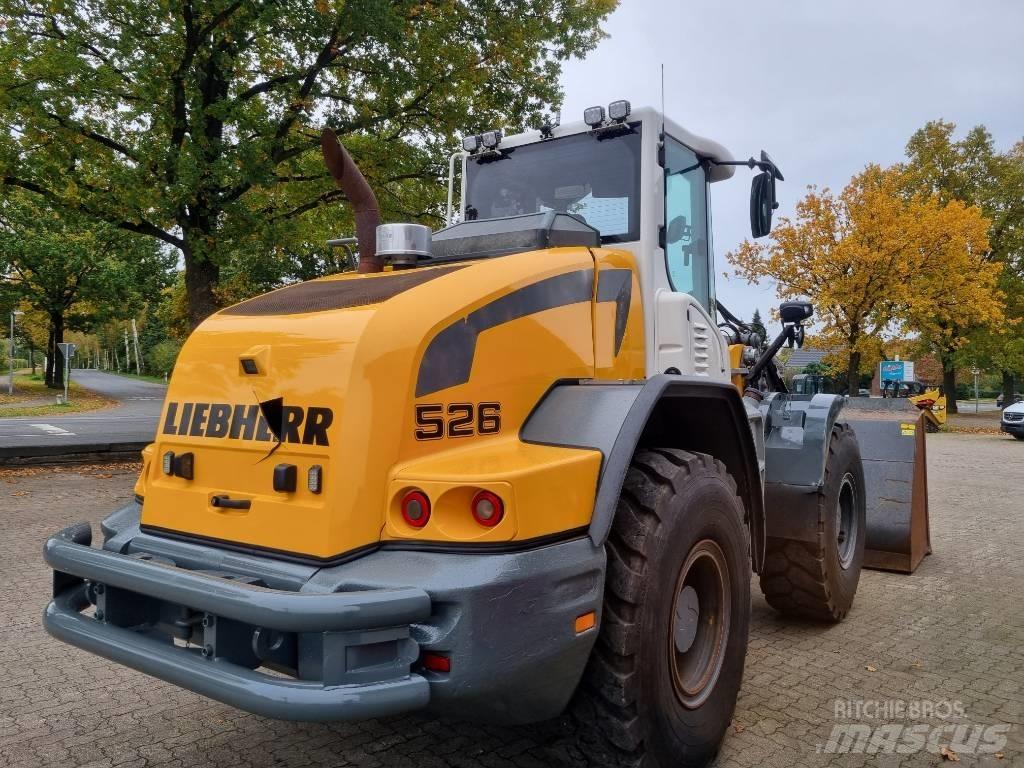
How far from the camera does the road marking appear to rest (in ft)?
54.3

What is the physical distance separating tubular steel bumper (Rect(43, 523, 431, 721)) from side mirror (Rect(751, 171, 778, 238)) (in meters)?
2.89

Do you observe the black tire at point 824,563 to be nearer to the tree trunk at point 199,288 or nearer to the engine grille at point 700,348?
the engine grille at point 700,348

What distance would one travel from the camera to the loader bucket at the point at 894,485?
6012mm

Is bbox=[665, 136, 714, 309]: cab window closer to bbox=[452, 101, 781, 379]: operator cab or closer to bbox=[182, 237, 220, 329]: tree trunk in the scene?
bbox=[452, 101, 781, 379]: operator cab

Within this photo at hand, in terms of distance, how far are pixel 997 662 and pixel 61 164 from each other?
13.1 meters

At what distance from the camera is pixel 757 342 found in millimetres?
5129

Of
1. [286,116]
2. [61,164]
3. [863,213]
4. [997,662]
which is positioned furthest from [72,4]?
[863,213]

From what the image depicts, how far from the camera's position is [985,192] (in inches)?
1331

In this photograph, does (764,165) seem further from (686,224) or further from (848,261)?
(848,261)

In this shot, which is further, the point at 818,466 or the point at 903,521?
the point at 903,521

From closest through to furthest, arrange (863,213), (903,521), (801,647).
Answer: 1. (801,647)
2. (903,521)
3. (863,213)

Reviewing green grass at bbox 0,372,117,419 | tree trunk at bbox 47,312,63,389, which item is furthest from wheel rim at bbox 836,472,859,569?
tree trunk at bbox 47,312,63,389

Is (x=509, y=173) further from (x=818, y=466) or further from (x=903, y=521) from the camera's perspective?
(x=903, y=521)

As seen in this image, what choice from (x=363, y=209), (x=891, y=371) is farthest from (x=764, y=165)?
(x=891, y=371)
